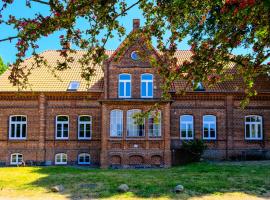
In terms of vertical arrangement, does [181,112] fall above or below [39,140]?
above

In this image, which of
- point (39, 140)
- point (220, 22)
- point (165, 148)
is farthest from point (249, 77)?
point (39, 140)

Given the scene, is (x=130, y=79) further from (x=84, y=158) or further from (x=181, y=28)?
(x=181, y=28)

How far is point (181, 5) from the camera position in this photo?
6250 millimetres

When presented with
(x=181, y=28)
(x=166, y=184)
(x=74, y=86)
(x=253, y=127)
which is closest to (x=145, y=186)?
(x=166, y=184)

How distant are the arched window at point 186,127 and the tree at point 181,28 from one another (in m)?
16.7

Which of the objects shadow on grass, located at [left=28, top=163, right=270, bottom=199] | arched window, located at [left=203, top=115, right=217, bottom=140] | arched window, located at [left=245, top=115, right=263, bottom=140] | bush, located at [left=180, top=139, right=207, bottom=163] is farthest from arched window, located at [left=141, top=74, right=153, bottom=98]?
shadow on grass, located at [left=28, top=163, right=270, bottom=199]

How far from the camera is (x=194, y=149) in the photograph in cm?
2364

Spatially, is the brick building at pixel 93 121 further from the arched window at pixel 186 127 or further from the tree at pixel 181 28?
the tree at pixel 181 28

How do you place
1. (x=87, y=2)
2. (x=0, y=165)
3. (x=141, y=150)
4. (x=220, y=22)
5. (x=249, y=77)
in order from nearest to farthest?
(x=87, y=2)
(x=220, y=22)
(x=249, y=77)
(x=141, y=150)
(x=0, y=165)

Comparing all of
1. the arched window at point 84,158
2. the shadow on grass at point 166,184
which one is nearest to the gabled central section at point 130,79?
the arched window at point 84,158

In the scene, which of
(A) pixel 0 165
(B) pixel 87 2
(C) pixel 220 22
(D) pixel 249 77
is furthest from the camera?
(A) pixel 0 165

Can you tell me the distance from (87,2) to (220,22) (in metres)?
2.71

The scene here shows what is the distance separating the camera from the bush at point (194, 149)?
2362 centimetres

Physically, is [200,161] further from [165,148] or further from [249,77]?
[249,77]
